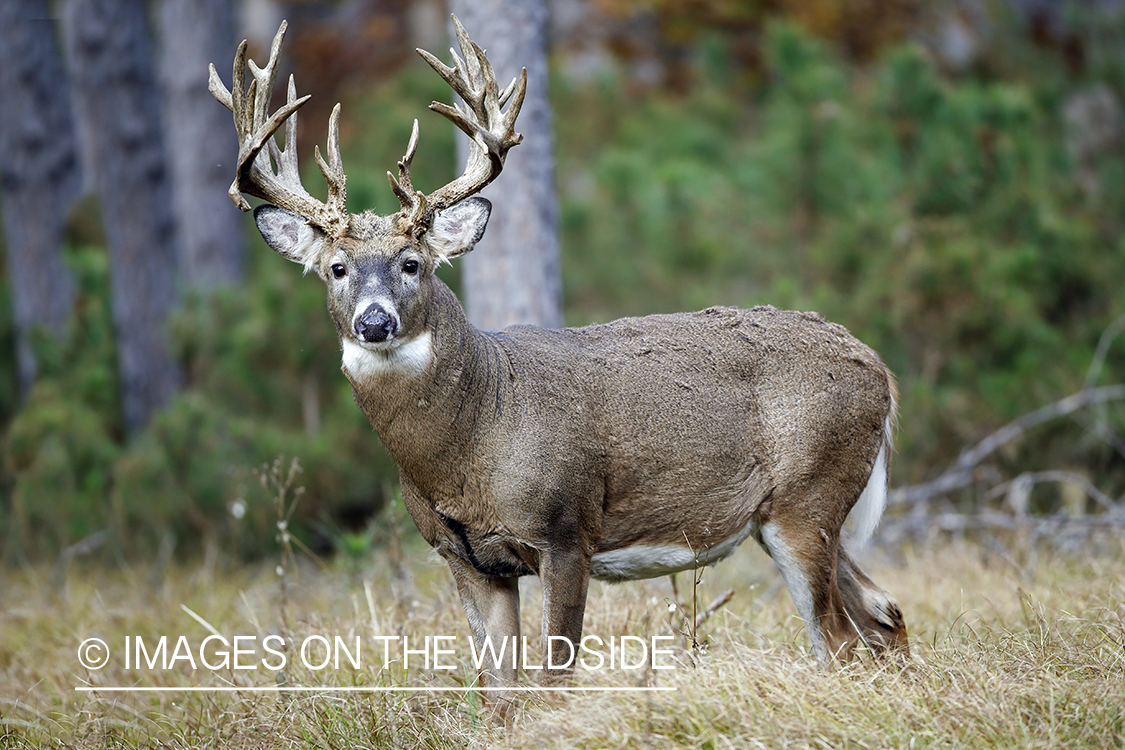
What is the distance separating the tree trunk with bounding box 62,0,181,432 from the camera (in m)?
10.5

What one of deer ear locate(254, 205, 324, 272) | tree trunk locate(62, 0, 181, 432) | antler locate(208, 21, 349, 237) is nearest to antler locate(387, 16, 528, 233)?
antler locate(208, 21, 349, 237)

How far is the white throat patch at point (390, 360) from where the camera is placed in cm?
426

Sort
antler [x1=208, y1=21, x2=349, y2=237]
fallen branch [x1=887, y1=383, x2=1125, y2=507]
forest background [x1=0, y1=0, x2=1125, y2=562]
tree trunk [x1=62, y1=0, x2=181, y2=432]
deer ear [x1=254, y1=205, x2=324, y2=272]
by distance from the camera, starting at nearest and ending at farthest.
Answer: antler [x1=208, y1=21, x2=349, y2=237] < deer ear [x1=254, y1=205, x2=324, y2=272] < fallen branch [x1=887, y1=383, x2=1125, y2=507] < forest background [x1=0, y1=0, x2=1125, y2=562] < tree trunk [x1=62, y1=0, x2=181, y2=432]

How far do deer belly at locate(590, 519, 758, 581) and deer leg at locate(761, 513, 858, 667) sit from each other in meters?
0.19

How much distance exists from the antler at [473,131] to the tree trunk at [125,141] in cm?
649

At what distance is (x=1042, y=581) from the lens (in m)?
5.99

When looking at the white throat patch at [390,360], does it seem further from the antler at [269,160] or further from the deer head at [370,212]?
the antler at [269,160]

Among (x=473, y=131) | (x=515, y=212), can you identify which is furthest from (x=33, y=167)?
(x=473, y=131)

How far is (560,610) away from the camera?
13.8ft

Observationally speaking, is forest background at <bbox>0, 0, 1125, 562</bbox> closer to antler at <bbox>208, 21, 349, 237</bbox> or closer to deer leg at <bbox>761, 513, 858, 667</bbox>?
antler at <bbox>208, 21, 349, 237</bbox>

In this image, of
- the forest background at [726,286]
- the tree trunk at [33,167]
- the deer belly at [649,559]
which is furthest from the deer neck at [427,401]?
the tree trunk at [33,167]

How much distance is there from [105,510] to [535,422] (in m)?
5.18

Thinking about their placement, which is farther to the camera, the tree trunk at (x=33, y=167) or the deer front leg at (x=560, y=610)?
the tree trunk at (x=33, y=167)

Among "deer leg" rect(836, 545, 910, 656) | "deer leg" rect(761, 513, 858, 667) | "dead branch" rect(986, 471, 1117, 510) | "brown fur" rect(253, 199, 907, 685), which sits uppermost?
"brown fur" rect(253, 199, 907, 685)
